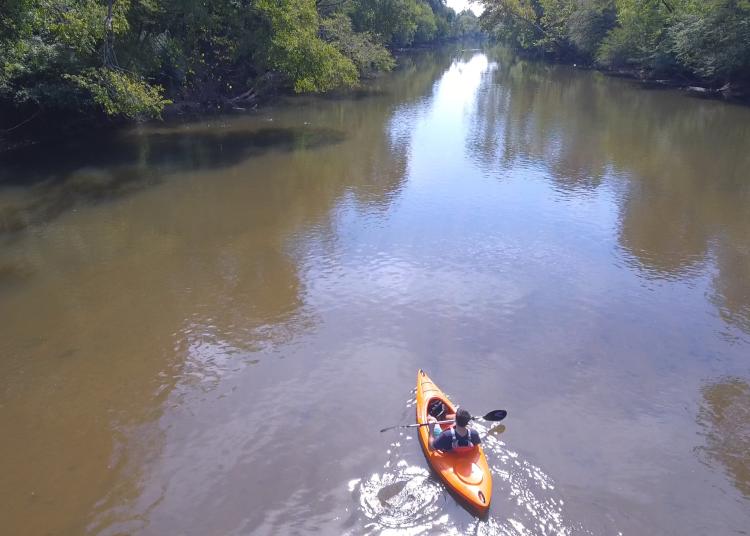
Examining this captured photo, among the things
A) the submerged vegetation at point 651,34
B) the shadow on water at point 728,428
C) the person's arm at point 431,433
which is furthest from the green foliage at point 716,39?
the person's arm at point 431,433

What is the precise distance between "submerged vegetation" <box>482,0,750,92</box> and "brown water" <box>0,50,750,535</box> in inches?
639

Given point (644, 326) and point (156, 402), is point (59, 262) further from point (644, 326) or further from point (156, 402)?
point (644, 326)

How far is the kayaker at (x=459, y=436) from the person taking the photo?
24.5 feet

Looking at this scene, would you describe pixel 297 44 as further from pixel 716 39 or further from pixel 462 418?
pixel 716 39

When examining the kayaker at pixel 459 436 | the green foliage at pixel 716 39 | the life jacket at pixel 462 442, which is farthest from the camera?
the green foliage at pixel 716 39

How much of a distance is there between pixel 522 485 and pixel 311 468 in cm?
284

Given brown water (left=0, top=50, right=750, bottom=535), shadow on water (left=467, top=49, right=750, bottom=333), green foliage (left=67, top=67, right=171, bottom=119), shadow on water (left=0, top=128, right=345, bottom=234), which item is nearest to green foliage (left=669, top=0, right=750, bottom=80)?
shadow on water (left=467, top=49, right=750, bottom=333)

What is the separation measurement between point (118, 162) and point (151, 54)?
14.5 ft

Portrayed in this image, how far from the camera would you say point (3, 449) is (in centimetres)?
792

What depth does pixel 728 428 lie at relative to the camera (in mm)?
8516

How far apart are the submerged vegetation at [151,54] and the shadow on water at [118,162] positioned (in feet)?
5.56

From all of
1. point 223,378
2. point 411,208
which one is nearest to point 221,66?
point 411,208

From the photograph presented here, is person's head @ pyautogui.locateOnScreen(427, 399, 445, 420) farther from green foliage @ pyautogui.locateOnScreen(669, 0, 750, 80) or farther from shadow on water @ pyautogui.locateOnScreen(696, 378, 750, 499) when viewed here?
green foliage @ pyautogui.locateOnScreen(669, 0, 750, 80)

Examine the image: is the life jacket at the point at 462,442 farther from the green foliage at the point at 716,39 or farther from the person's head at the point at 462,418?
the green foliage at the point at 716,39
